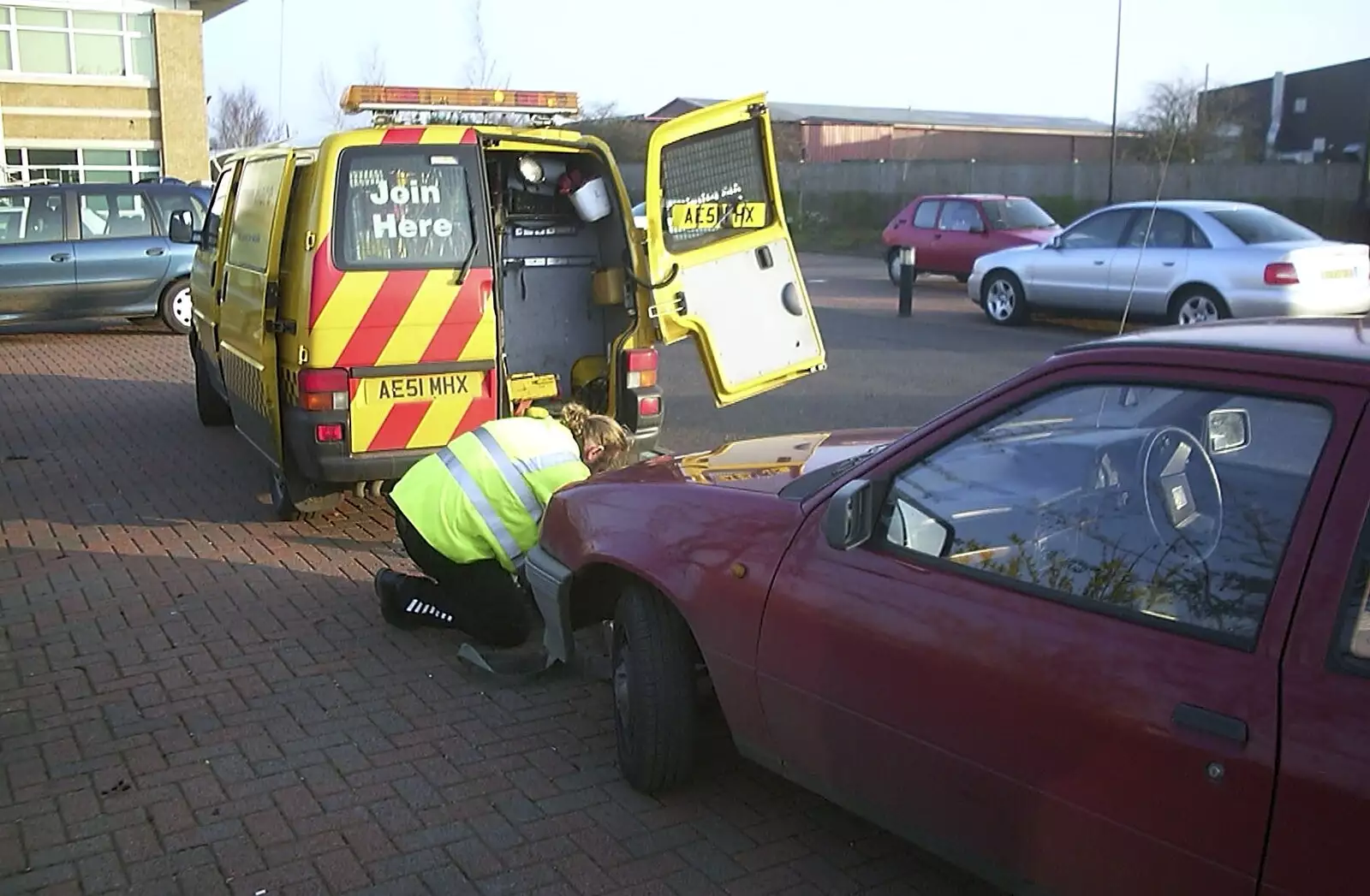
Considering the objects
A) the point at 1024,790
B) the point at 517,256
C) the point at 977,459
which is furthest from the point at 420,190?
the point at 1024,790

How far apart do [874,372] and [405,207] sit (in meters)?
6.96

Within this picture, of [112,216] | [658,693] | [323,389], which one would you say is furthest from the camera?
[112,216]

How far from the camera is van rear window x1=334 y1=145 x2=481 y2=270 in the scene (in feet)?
21.9

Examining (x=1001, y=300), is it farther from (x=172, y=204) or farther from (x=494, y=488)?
(x=494, y=488)

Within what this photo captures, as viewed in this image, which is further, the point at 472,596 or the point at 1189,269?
the point at 1189,269

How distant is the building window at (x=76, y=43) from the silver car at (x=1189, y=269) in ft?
85.6

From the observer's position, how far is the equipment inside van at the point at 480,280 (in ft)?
21.9

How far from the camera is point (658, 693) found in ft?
13.3

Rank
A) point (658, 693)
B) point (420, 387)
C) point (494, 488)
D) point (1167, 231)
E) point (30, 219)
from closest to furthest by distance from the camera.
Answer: point (658, 693) → point (494, 488) → point (420, 387) → point (1167, 231) → point (30, 219)

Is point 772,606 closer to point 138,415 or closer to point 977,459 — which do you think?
point 977,459

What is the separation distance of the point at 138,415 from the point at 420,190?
206 inches

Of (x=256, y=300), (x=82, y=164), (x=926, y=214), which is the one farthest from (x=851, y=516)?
(x=82, y=164)

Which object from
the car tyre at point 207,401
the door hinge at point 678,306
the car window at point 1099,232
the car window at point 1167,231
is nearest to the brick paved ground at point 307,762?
the door hinge at point 678,306

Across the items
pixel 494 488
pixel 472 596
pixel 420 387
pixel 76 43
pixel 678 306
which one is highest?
pixel 76 43
